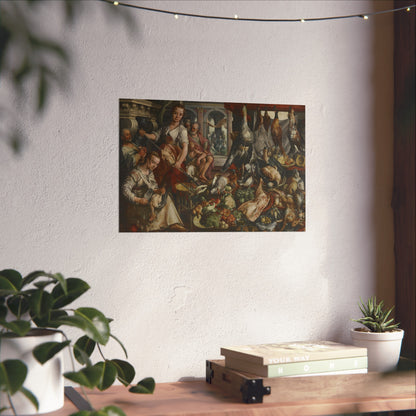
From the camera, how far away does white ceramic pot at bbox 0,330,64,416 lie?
4.73ft

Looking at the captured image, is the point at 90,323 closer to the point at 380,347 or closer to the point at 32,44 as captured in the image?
the point at 32,44

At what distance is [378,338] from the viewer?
1.93 meters

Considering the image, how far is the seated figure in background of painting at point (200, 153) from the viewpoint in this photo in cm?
201

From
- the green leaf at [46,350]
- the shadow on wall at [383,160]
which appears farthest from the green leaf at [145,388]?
the shadow on wall at [383,160]

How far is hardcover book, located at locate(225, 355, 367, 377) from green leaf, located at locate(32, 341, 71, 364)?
1.84 feet

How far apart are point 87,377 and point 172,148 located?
0.89 m

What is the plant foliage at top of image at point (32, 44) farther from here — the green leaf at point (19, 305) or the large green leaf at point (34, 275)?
the green leaf at point (19, 305)

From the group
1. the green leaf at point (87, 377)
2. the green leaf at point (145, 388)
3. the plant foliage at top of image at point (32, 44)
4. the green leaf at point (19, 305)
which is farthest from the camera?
the green leaf at point (145, 388)

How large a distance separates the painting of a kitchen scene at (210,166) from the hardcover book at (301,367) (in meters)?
0.49

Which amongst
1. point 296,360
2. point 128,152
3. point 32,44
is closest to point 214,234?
point 128,152

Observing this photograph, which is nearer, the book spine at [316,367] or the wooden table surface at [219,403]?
the wooden table surface at [219,403]

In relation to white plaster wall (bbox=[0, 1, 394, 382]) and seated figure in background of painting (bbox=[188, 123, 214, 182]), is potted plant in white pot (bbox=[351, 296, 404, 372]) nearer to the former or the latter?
white plaster wall (bbox=[0, 1, 394, 382])

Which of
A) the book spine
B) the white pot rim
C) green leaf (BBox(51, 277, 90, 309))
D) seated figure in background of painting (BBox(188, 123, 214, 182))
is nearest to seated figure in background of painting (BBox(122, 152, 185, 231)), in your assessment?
seated figure in background of painting (BBox(188, 123, 214, 182))

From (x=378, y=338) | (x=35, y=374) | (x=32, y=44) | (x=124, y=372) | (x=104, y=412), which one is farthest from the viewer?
(x=378, y=338)
